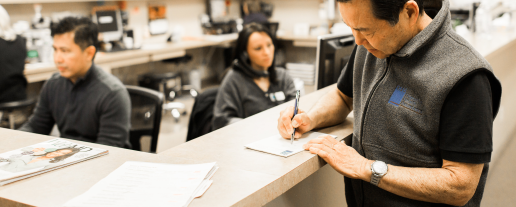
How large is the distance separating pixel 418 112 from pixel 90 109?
165 cm

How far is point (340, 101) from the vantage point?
1405mm

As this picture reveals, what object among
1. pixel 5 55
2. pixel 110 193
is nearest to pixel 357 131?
pixel 110 193

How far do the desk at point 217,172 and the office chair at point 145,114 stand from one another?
753mm

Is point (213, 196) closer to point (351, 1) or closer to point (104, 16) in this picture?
point (351, 1)

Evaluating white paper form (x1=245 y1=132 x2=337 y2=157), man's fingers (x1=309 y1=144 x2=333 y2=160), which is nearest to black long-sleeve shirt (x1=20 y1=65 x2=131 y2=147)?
Result: white paper form (x1=245 y1=132 x2=337 y2=157)

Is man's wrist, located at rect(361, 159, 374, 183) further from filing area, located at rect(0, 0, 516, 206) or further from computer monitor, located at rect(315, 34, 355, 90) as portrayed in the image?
computer monitor, located at rect(315, 34, 355, 90)

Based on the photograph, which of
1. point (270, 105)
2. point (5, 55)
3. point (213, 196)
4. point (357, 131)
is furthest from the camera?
point (5, 55)

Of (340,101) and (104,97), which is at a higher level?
(340,101)

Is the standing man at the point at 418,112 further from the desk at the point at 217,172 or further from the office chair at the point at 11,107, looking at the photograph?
the office chair at the point at 11,107

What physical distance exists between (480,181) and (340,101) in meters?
0.50

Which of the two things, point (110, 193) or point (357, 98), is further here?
point (357, 98)

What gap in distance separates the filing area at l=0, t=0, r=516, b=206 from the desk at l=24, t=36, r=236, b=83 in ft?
0.04

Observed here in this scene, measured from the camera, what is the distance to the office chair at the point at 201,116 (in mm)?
2283

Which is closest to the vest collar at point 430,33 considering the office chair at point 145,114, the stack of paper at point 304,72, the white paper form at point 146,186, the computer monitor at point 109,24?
the white paper form at point 146,186
